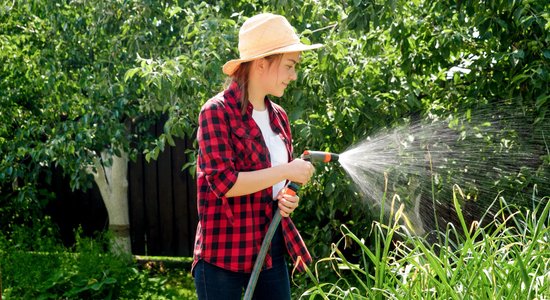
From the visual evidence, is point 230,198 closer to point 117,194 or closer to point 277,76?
point 277,76

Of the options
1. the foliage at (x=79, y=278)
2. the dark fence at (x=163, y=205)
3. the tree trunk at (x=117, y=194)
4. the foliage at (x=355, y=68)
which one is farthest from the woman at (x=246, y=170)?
the dark fence at (x=163, y=205)

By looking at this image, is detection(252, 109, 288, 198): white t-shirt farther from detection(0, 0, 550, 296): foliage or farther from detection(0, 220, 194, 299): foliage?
detection(0, 220, 194, 299): foliage

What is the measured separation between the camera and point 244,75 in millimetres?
2496

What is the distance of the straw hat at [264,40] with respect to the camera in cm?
245

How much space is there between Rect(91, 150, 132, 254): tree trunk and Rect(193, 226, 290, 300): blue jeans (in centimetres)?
394

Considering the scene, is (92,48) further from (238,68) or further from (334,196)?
(238,68)

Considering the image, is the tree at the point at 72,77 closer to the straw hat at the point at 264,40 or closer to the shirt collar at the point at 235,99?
the straw hat at the point at 264,40

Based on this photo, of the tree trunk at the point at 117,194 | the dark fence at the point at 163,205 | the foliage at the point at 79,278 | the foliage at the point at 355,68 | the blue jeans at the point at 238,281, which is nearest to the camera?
the blue jeans at the point at 238,281

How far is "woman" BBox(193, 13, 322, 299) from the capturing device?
7.66 ft

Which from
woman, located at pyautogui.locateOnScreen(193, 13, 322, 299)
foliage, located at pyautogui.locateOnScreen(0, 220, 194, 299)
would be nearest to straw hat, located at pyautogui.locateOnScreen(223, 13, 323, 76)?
woman, located at pyautogui.locateOnScreen(193, 13, 322, 299)

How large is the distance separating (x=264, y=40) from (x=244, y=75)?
0.12 m

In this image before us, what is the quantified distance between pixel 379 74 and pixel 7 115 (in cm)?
298

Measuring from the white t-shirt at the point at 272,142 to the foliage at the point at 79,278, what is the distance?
279 centimetres

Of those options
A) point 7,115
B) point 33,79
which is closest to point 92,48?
point 33,79
